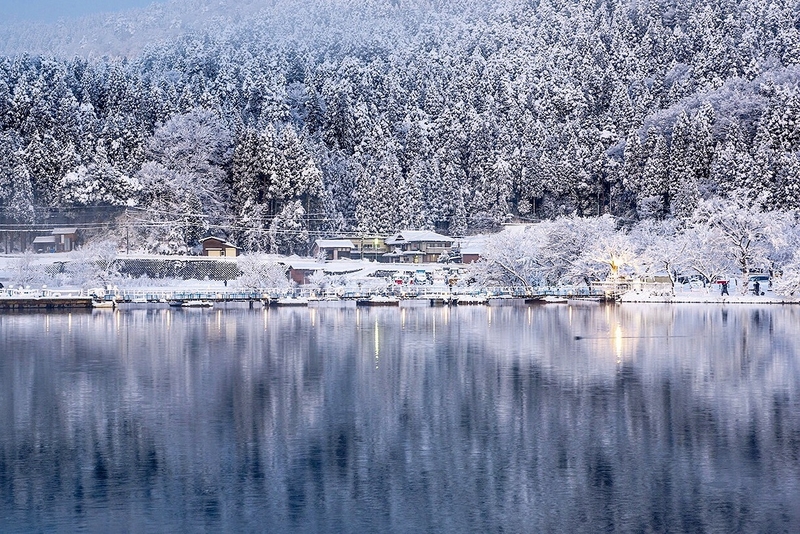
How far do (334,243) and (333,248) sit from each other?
46cm

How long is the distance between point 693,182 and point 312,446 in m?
65.8

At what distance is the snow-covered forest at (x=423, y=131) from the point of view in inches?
3280

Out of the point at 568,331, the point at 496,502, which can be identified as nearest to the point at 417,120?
the point at 568,331

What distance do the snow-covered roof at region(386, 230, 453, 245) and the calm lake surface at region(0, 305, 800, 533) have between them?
5038 cm

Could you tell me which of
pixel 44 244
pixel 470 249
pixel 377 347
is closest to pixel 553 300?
pixel 470 249

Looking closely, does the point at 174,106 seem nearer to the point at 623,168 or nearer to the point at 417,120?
the point at 417,120

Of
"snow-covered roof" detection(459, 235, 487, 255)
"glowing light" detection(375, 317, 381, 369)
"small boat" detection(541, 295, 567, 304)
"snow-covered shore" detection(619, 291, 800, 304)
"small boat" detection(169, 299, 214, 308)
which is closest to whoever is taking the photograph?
"glowing light" detection(375, 317, 381, 369)

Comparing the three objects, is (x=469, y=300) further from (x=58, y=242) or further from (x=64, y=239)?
(x=58, y=242)

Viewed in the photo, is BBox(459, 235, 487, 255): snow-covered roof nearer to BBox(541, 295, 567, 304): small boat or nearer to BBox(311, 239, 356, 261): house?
BBox(311, 239, 356, 261): house

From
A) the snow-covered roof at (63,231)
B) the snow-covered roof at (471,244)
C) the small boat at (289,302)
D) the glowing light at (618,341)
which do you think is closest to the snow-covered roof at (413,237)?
the snow-covered roof at (471,244)

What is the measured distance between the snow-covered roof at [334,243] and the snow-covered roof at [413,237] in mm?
3506

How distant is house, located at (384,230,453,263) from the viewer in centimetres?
8781

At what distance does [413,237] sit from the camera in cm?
8844

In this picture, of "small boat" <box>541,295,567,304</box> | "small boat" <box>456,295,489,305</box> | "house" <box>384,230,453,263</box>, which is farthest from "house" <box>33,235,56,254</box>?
"small boat" <box>541,295,567,304</box>
